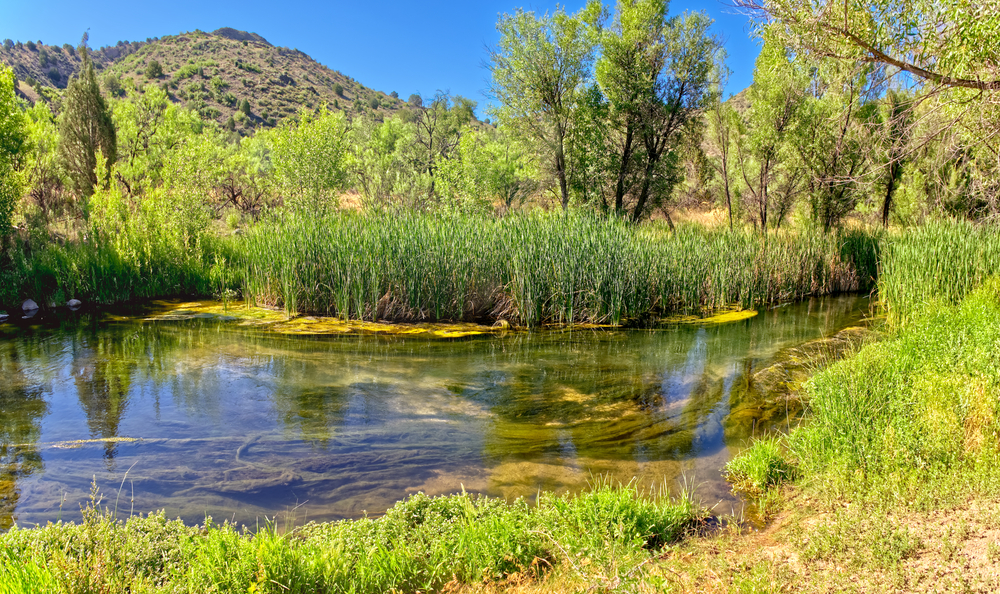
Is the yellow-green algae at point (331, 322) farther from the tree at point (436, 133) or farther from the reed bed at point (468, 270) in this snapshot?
the tree at point (436, 133)

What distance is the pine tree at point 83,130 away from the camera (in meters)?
16.3

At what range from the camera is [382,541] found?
318cm

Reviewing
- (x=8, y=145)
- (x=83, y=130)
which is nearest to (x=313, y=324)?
(x=8, y=145)

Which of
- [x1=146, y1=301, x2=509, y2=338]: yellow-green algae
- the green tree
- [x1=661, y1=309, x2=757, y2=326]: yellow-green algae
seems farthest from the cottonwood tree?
the green tree

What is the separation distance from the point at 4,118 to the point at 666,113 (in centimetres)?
1725

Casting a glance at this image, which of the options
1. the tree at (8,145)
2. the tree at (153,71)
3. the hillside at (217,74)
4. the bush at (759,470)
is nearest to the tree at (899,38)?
the bush at (759,470)

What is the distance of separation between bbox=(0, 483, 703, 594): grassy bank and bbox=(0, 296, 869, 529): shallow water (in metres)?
0.81

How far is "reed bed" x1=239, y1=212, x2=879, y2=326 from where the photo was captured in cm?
1038

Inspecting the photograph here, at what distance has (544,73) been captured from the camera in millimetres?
18094

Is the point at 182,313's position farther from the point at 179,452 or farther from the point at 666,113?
the point at 666,113

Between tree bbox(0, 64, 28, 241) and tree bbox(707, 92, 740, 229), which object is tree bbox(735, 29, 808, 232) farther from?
tree bbox(0, 64, 28, 241)

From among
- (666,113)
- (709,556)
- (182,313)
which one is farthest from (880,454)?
(666,113)

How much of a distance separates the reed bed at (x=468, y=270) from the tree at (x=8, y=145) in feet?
17.1

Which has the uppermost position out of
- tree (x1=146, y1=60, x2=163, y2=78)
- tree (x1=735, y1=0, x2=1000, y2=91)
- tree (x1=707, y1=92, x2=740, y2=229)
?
tree (x1=146, y1=60, x2=163, y2=78)
